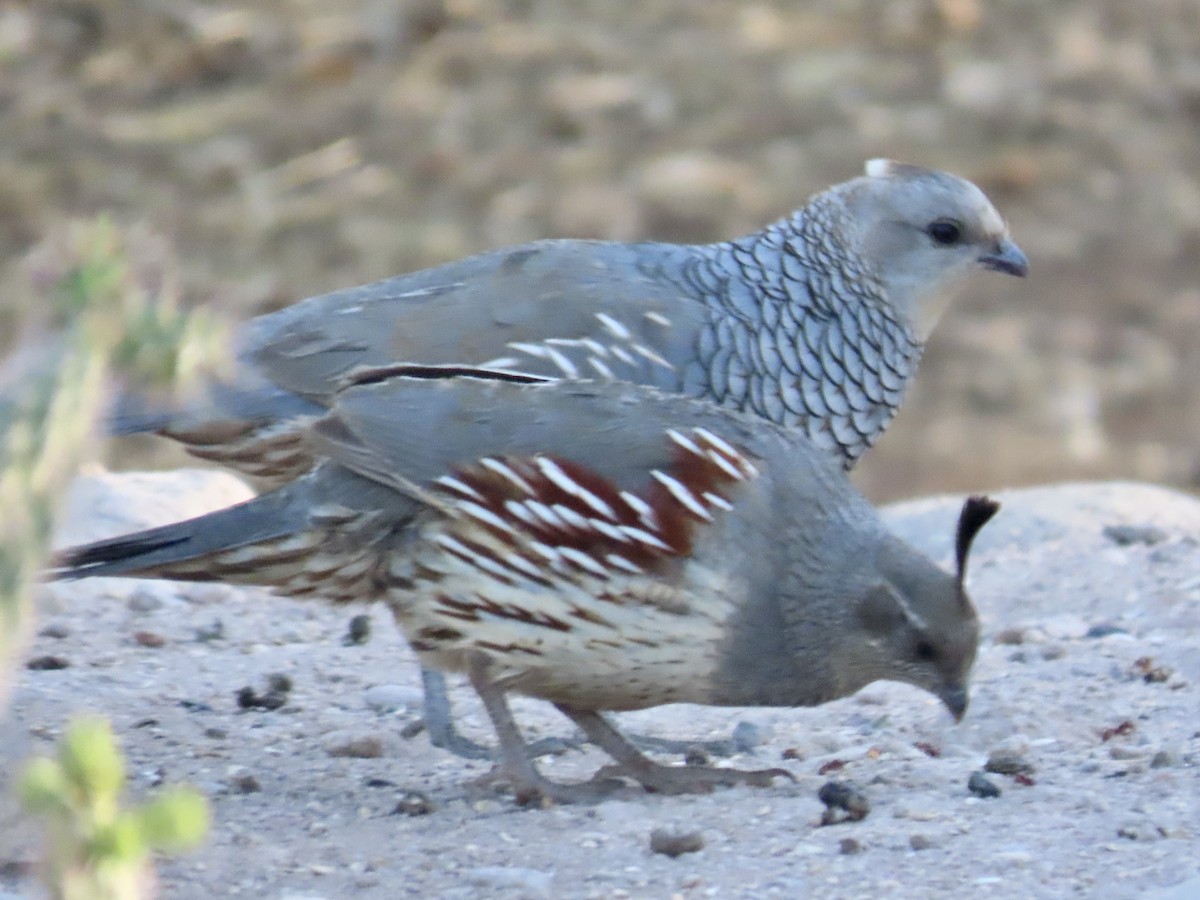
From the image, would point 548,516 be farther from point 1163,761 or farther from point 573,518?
point 1163,761

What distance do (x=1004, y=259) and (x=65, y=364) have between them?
12.5ft

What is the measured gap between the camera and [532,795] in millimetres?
4926

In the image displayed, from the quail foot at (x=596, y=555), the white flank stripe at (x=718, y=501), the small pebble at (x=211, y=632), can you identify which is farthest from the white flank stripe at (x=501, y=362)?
the small pebble at (x=211, y=632)

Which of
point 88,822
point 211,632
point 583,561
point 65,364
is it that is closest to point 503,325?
point 583,561

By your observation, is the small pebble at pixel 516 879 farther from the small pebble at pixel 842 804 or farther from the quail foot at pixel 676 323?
the quail foot at pixel 676 323

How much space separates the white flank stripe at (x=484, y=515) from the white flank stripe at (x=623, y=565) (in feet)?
0.75

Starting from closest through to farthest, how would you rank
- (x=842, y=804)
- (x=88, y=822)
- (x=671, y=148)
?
1. (x=88, y=822)
2. (x=842, y=804)
3. (x=671, y=148)

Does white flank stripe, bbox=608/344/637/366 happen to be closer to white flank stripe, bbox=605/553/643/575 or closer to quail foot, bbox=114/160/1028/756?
quail foot, bbox=114/160/1028/756

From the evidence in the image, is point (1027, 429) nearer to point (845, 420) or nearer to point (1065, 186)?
point (1065, 186)

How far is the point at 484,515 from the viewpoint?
4.84 metres

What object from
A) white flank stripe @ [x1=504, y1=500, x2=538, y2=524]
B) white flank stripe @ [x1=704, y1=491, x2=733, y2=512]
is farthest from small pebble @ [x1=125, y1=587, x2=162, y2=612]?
white flank stripe @ [x1=704, y1=491, x2=733, y2=512]

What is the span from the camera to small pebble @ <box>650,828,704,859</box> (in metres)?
4.39

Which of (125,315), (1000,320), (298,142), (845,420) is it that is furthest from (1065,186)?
(125,315)

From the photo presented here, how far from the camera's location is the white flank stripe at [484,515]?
189 inches
